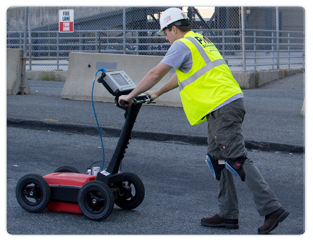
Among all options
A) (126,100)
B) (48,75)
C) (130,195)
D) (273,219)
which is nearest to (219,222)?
(273,219)

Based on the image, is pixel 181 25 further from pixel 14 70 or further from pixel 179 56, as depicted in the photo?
pixel 14 70

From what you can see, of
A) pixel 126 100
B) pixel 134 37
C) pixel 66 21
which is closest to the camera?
pixel 126 100

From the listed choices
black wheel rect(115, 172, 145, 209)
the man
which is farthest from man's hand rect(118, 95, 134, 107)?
black wheel rect(115, 172, 145, 209)

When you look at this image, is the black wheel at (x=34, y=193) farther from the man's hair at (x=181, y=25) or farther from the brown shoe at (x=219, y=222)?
the man's hair at (x=181, y=25)

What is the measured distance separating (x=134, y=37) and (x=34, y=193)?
13.3 meters

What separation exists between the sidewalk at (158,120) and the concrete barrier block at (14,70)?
0.39 metres

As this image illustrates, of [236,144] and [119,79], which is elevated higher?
[119,79]

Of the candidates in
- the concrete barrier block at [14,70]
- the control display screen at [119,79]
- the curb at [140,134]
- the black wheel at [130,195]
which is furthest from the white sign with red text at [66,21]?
the black wheel at [130,195]

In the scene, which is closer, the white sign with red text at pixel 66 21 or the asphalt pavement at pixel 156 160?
the asphalt pavement at pixel 156 160

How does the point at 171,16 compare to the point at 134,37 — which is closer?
the point at 171,16

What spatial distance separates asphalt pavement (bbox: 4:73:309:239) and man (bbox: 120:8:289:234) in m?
0.23

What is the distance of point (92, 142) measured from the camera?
7211 millimetres

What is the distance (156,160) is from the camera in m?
6.11

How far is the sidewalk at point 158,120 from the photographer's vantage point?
282 inches
